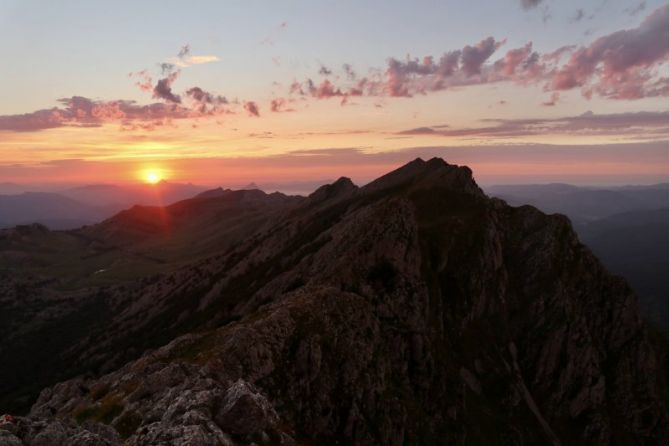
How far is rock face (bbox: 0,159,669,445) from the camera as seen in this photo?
212 feet

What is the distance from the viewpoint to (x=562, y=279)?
137 m

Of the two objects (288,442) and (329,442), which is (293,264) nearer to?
(329,442)

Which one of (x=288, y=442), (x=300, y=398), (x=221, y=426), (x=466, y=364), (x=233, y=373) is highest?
(x=221, y=426)

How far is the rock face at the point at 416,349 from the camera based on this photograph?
6456cm

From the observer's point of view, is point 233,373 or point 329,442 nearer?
point 233,373

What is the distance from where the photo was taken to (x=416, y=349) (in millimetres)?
101938

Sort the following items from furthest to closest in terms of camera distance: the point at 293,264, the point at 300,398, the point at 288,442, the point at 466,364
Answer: the point at 293,264 < the point at 466,364 < the point at 300,398 < the point at 288,442

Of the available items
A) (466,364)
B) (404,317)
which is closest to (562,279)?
(466,364)

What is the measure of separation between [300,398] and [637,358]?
11364cm

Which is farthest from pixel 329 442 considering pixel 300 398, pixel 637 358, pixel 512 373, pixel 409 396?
pixel 637 358

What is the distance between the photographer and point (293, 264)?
488 feet

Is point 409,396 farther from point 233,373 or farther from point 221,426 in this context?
point 221,426

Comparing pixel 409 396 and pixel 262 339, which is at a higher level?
pixel 262 339

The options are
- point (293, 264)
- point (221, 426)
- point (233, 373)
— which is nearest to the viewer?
point (221, 426)
